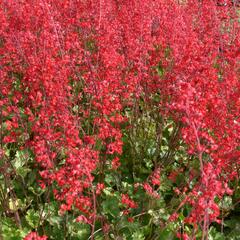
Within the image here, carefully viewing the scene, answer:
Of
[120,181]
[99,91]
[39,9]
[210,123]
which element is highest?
[39,9]


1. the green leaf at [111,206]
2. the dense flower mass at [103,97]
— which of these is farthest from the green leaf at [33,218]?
the green leaf at [111,206]

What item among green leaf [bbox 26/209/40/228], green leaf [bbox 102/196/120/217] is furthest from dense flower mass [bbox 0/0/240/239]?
green leaf [bbox 26/209/40/228]

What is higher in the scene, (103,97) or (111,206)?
(103,97)

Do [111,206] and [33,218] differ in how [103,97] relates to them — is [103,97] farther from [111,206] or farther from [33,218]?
[33,218]

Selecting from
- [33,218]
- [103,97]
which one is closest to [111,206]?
[33,218]

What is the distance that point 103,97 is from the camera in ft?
10.2

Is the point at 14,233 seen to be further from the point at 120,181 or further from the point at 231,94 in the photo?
the point at 231,94

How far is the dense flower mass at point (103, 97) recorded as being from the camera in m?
2.43

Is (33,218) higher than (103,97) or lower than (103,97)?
lower

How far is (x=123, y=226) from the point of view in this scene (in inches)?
117

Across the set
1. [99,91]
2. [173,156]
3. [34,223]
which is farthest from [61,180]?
[173,156]

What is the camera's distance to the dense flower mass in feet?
7.98

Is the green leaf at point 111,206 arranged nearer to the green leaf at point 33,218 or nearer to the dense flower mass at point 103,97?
the dense flower mass at point 103,97

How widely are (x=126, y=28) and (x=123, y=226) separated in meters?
2.10
